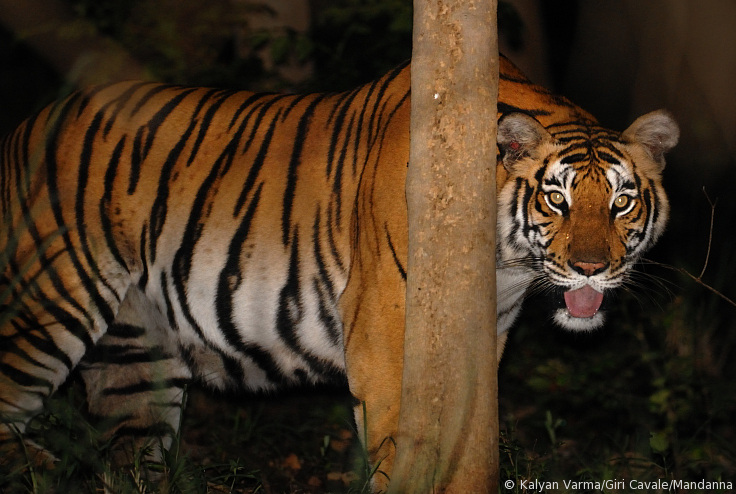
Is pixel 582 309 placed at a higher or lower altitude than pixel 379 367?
higher

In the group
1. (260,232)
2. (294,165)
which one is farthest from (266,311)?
(294,165)

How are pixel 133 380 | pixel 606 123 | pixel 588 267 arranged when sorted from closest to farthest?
pixel 588 267
pixel 133 380
pixel 606 123

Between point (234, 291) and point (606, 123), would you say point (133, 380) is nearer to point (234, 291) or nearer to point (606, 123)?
point (234, 291)

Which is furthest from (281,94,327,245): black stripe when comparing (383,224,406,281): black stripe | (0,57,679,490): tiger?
(383,224,406,281): black stripe

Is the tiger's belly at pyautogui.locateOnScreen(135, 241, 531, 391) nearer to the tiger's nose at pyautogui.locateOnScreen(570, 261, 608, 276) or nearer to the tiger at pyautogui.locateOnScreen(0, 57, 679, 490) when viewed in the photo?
the tiger at pyautogui.locateOnScreen(0, 57, 679, 490)

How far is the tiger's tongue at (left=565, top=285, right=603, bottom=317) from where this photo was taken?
313 centimetres

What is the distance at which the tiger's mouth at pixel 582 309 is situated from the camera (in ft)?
10.3

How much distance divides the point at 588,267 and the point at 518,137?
52 cm

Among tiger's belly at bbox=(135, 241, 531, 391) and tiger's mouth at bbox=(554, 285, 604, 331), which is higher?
tiger's mouth at bbox=(554, 285, 604, 331)

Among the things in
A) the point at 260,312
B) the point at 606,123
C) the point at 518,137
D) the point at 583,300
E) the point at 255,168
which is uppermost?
the point at 518,137

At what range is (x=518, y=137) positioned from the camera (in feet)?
10.2

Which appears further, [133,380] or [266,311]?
[133,380]

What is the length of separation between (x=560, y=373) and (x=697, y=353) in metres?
0.78

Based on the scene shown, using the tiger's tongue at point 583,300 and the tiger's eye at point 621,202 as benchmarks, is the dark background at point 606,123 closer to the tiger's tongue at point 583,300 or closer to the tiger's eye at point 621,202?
the tiger's tongue at point 583,300
